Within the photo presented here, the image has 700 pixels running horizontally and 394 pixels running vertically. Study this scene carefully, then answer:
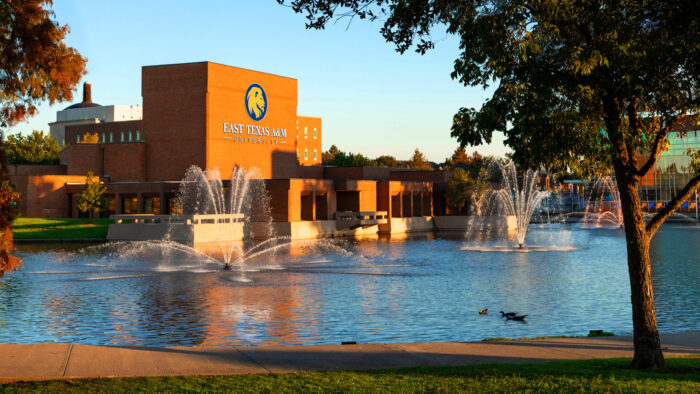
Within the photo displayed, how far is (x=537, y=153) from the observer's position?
12656 mm

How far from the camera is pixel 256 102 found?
91.2 meters

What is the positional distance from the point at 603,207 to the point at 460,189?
1644 inches

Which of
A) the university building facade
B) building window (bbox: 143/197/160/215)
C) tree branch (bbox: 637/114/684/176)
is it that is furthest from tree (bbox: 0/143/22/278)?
building window (bbox: 143/197/160/215)

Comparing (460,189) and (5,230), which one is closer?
(5,230)

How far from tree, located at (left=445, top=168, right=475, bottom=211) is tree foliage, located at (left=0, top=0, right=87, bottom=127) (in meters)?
83.2

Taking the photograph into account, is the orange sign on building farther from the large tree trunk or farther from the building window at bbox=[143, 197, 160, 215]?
the large tree trunk

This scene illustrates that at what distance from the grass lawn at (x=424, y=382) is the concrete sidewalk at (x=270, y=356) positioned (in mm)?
521

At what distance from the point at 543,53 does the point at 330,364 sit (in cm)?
627

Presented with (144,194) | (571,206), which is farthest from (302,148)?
(144,194)

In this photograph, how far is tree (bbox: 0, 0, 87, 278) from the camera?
11852 millimetres

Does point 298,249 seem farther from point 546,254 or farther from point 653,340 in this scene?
point 653,340

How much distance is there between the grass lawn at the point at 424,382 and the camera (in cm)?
1003

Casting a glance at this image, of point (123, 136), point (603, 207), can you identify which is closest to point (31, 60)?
point (123, 136)

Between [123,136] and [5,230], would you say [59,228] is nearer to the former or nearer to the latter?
[123,136]
